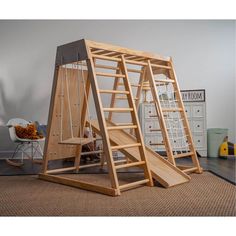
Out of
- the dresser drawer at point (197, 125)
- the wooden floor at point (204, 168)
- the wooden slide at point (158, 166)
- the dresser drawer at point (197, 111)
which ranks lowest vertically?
the wooden floor at point (204, 168)

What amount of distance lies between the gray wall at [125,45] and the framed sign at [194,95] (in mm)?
324

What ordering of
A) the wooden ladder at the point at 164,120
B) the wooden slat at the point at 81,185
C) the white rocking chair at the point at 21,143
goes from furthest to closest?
the white rocking chair at the point at 21,143 < the wooden ladder at the point at 164,120 < the wooden slat at the point at 81,185

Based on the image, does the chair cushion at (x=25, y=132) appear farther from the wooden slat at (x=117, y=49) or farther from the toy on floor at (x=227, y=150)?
the toy on floor at (x=227, y=150)

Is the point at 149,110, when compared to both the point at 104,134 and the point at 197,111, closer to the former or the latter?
the point at 197,111

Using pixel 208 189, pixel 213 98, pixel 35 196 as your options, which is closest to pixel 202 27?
pixel 213 98

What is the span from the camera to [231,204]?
2244 mm

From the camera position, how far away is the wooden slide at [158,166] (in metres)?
2.91

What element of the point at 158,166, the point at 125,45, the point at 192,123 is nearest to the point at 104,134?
the point at 158,166

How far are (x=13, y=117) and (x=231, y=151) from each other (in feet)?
13.6

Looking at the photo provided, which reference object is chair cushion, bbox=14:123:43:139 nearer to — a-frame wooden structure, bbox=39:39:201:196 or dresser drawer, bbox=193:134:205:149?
a-frame wooden structure, bbox=39:39:201:196

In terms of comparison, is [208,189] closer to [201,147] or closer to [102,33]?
[201,147]

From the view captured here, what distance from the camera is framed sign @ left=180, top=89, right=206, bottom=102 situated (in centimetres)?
520

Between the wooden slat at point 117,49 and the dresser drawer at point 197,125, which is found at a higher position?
the wooden slat at point 117,49

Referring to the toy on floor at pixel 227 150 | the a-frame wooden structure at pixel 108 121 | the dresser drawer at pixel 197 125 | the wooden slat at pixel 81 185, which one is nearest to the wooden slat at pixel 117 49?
the a-frame wooden structure at pixel 108 121
